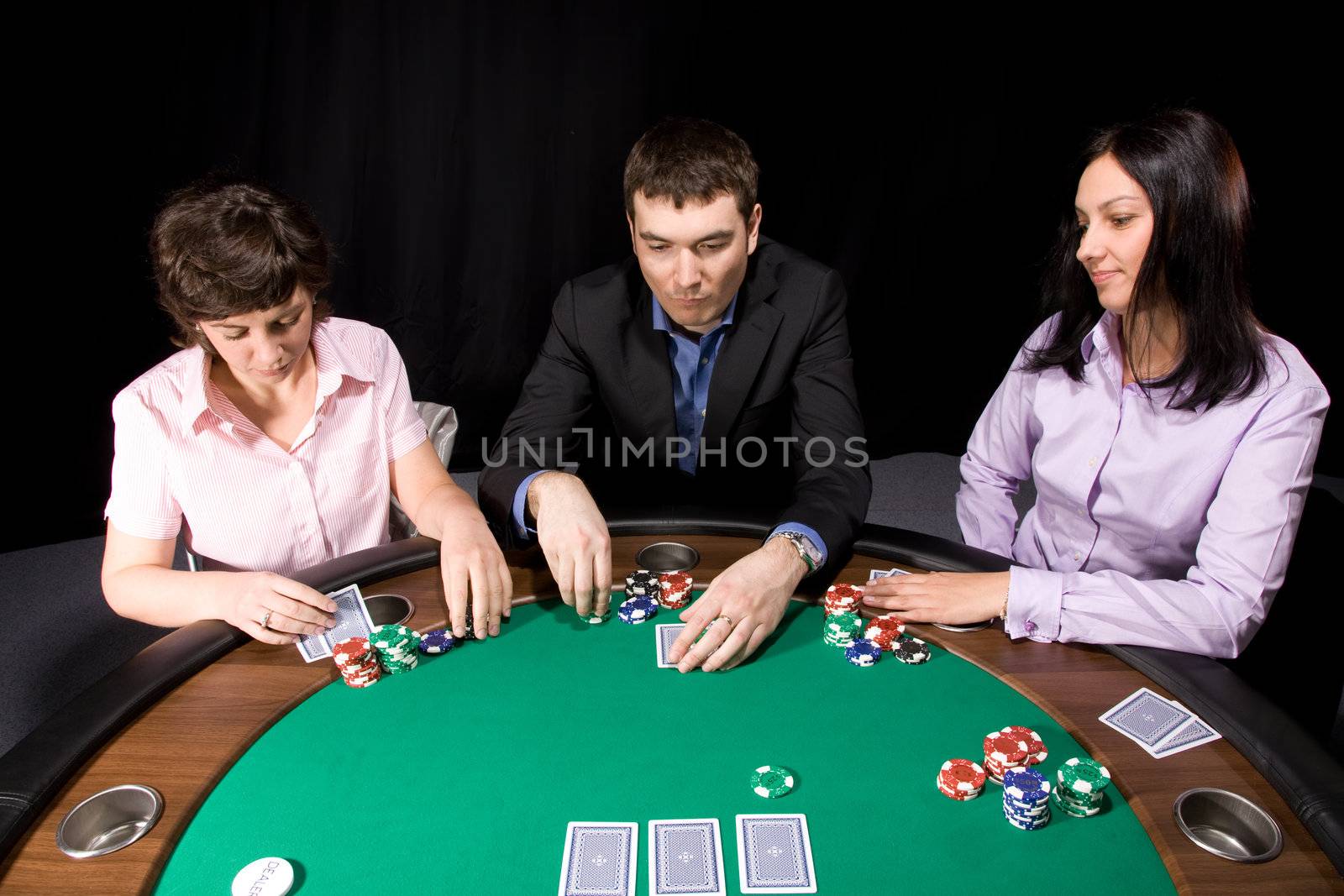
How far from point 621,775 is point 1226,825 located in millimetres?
778

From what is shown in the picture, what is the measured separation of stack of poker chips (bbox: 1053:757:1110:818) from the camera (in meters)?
1.13

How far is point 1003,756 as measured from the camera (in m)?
1.19

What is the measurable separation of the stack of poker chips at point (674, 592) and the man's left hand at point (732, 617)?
7 cm

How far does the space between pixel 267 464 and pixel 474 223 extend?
2673mm

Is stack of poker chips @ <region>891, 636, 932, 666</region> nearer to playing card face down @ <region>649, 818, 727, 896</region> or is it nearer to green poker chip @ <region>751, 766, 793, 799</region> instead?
green poker chip @ <region>751, 766, 793, 799</region>

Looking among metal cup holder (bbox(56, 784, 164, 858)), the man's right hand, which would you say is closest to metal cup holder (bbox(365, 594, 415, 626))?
the man's right hand

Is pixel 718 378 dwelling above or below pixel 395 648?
above

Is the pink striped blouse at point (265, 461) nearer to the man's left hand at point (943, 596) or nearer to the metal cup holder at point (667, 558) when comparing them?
the metal cup holder at point (667, 558)

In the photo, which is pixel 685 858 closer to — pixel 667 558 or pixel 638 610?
pixel 638 610

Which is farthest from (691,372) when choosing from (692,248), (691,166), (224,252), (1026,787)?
(1026,787)

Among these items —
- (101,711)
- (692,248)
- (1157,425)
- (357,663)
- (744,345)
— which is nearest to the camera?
(101,711)

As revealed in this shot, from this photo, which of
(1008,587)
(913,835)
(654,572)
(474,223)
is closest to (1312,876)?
(913,835)

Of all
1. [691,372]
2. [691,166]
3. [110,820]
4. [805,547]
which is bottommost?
[110,820]

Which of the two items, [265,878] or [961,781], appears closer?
[265,878]
